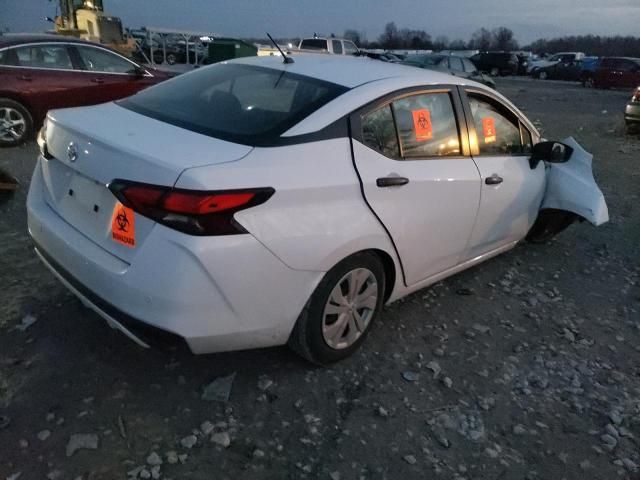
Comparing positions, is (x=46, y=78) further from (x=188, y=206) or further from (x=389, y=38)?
(x=389, y=38)

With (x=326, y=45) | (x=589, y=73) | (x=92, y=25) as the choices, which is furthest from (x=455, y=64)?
(x=589, y=73)

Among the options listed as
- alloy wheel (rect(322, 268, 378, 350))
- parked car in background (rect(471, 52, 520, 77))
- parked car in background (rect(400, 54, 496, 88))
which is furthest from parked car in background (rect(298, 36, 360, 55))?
alloy wheel (rect(322, 268, 378, 350))

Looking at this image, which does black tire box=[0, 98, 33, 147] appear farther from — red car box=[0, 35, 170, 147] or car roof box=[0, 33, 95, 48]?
car roof box=[0, 33, 95, 48]

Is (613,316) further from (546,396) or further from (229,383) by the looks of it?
(229,383)

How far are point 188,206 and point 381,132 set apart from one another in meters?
1.21

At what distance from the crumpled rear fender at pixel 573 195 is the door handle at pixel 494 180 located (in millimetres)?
966

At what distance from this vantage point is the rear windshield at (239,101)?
2604 millimetres

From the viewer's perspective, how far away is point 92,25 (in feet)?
66.8

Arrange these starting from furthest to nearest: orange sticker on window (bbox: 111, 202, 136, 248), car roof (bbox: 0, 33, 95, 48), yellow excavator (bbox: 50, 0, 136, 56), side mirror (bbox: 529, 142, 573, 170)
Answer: yellow excavator (bbox: 50, 0, 136, 56), car roof (bbox: 0, 33, 95, 48), side mirror (bbox: 529, 142, 573, 170), orange sticker on window (bbox: 111, 202, 136, 248)

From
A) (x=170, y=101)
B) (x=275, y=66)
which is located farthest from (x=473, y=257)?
(x=170, y=101)

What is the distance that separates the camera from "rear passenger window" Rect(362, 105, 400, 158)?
9.15ft

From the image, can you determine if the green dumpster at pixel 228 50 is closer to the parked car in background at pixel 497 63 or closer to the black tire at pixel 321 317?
the black tire at pixel 321 317

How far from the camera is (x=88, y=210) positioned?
248 cm

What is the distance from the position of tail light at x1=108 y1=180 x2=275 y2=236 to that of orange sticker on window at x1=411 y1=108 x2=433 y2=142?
1.31m
